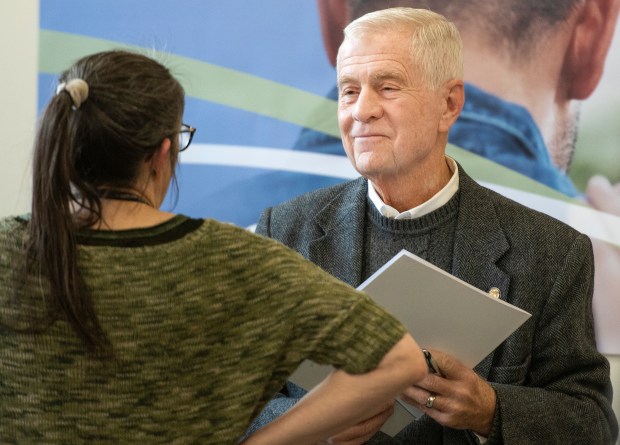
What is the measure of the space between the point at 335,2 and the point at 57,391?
5.38 feet

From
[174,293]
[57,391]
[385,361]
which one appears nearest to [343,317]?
[385,361]

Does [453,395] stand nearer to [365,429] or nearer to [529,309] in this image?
[365,429]

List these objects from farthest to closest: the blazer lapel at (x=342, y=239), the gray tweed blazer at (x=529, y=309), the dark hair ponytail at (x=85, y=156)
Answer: the blazer lapel at (x=342, y=239) → the gray tweed blazer at (x=529, y=309) → the dark hair ponytail at (x=85, y=156)

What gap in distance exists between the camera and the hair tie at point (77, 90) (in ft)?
3.96

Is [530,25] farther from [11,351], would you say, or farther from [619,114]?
[11,351]

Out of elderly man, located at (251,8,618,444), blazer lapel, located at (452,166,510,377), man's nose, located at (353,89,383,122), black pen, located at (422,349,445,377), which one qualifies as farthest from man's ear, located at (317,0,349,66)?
black pen, located at (422,349,445,377)

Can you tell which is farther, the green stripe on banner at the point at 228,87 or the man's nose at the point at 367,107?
the green stripe on banner at the point at 228,87

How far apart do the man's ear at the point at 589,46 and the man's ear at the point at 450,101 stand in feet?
1.86

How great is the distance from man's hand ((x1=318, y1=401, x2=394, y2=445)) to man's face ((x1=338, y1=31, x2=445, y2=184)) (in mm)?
493

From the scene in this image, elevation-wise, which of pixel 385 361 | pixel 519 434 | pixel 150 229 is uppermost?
pixel 150 229

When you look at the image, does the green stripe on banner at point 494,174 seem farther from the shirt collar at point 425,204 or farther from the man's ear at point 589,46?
the shirt collar at point 425,204

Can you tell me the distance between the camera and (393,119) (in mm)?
1946

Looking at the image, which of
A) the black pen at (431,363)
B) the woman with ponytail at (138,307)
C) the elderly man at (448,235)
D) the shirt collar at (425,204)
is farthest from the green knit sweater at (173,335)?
the shirt collar at (425,204)

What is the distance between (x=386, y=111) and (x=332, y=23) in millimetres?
721
